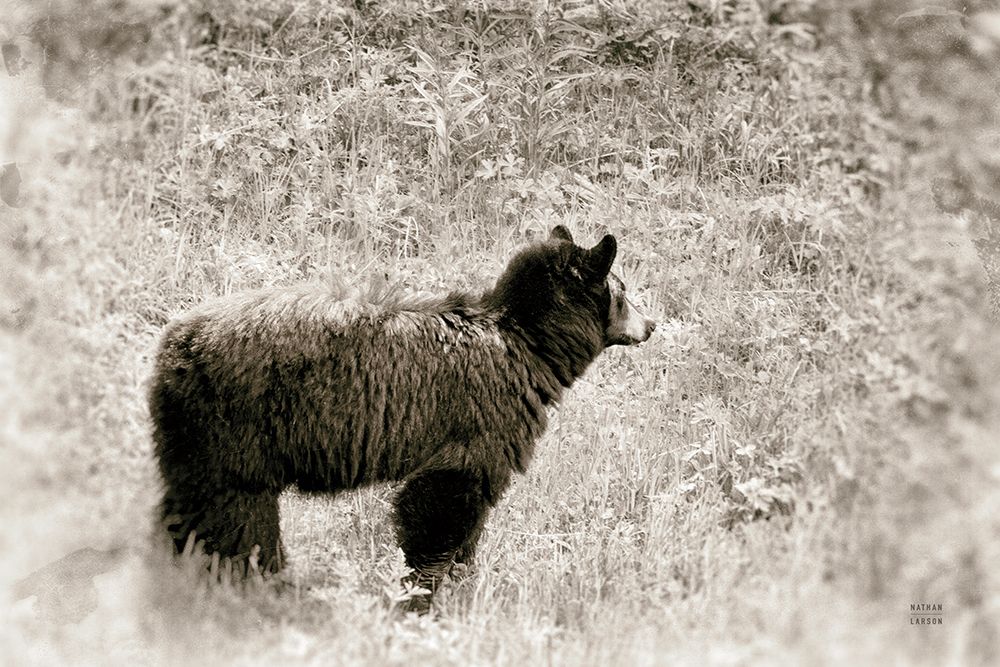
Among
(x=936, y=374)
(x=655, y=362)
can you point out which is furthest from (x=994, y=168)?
(x=655, y=362)

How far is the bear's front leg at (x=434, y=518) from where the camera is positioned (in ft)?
16.1

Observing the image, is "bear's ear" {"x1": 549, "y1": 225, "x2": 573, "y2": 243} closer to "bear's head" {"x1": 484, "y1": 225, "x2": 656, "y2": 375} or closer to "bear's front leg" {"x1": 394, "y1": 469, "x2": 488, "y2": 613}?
"bear's head" {"x1": 484, "y1": 225, "x2": 656, "y2": 375}

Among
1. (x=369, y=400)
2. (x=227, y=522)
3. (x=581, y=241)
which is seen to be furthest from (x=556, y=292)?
(x=581, y=241)

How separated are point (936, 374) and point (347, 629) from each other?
3093mm

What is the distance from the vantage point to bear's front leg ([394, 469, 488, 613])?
4898mm

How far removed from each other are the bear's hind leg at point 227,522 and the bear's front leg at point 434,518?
634mm

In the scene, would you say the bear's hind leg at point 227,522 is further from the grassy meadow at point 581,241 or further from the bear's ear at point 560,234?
the bear's ear at point 560,234

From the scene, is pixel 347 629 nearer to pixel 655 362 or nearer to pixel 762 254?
pixel 655 362

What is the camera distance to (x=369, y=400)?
4.87m

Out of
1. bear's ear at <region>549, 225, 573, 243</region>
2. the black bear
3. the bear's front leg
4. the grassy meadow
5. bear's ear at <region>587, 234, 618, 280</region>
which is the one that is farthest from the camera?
bear's ear at <region>549, 225, 573, 243</region>

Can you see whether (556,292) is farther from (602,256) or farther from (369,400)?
(369,400)

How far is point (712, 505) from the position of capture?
5930 mm

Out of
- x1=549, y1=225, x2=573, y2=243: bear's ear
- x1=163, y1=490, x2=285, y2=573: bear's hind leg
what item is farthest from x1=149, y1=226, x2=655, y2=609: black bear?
x1=549, y1=225, x2=573, y2=243: bear's ear

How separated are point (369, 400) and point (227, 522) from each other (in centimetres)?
83
